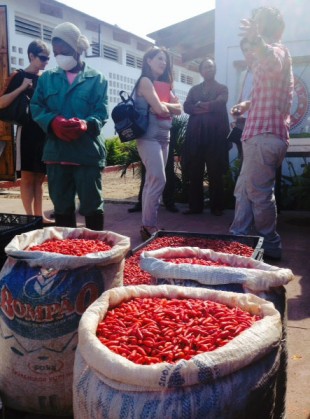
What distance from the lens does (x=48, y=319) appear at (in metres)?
2.24

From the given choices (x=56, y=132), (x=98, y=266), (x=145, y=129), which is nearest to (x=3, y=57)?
(x=145, y=129)

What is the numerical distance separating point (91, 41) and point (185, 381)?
52.1ft

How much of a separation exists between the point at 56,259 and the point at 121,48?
659 inches

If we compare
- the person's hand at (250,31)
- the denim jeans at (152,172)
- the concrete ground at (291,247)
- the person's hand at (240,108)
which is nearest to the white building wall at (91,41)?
the concrete ground at (291,247)

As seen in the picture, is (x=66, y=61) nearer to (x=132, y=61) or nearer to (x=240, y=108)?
(x=240, y=108)

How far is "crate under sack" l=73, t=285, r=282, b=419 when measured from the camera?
1.48 meters

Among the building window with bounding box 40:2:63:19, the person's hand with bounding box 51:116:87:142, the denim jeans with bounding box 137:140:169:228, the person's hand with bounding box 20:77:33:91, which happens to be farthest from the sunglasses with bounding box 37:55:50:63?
the building window with bounding box 40:2:63:19

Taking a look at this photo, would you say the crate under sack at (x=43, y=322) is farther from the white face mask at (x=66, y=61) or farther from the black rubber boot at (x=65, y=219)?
the white face mask at (x=66, y=61)

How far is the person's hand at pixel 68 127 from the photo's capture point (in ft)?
12.0

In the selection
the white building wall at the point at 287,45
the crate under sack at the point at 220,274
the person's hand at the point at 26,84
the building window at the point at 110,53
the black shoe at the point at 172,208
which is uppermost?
the building window at the point at 110,53

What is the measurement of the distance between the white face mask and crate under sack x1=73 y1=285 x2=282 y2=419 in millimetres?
2642

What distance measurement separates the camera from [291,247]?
17.6 ft

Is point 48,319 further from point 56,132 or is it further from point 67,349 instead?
point 56,132

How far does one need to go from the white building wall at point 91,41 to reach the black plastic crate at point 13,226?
811 cm
